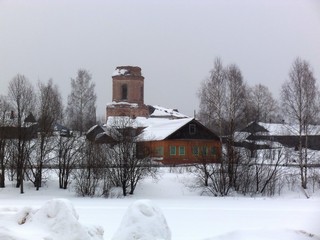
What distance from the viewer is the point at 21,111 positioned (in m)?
34.1

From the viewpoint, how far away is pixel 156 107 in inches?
3356

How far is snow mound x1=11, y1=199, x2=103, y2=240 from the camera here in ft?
24.7

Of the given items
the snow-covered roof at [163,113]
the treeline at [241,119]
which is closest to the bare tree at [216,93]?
the treeline at [241,119]

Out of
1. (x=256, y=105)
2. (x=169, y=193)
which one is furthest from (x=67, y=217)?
(x=256, y=105)

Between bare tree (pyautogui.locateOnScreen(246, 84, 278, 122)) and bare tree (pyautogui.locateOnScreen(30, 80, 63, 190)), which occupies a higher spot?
bare tree (pyautogui.locateOnScreen(246, 84, 278, 122))

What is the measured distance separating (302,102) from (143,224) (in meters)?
26.0

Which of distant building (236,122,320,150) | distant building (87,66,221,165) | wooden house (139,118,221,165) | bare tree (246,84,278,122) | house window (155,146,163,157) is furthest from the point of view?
bare tree (246,84,278,122)

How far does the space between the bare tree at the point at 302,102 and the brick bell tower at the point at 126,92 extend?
32.2 meters

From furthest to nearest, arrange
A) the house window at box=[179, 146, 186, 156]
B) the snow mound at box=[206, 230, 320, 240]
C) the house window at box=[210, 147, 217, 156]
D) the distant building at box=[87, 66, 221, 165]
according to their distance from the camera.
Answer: the house window at box=[179, 146, 186, 156] → the house window at box=[210, 147, 217, 156] → the distant building at box=[87, 66, 221, 165] → the snow mound at box=[206, 230, 320, 240]

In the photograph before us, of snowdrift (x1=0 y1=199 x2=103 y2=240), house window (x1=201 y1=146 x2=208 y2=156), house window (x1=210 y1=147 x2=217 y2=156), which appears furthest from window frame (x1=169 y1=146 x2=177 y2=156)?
snowdrift (x1=0 y1=199 x2=103 y2=240)

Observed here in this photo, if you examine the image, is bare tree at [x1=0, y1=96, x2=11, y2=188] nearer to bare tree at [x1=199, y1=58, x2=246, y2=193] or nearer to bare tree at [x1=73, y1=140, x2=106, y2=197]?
bare tree at [x1=73, y1=140, x2=106, y2=197]

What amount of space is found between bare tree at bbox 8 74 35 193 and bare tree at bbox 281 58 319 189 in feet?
62.5

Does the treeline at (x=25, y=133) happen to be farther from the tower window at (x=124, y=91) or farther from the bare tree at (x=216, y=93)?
the tower window at (x=124, y=91)

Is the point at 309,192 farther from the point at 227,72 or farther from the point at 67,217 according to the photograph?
the point at 67,217
